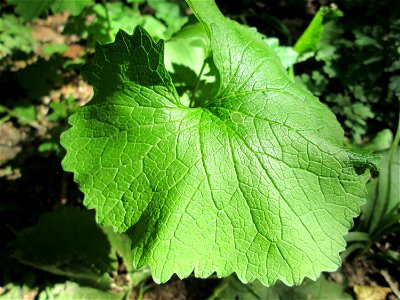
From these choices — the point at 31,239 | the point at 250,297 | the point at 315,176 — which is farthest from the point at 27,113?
the point at 315,176

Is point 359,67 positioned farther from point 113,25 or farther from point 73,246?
point 73,246

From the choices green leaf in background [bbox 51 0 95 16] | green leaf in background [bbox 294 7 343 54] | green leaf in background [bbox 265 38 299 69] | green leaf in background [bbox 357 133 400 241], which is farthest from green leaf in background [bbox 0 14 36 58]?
green leaf in background [bbox 357 133 400 241]

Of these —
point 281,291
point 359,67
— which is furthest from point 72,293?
point 359,67

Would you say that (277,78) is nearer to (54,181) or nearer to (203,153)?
(203,153)

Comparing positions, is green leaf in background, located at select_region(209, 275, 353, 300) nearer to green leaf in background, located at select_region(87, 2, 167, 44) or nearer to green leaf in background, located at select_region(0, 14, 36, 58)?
green leaf in background, located at select_region(87, 2, 167, 44)

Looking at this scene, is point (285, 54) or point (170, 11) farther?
point (170, 11)

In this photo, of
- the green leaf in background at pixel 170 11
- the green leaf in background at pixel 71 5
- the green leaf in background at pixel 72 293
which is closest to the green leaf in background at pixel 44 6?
the green leaf in background at pixel 71 5
